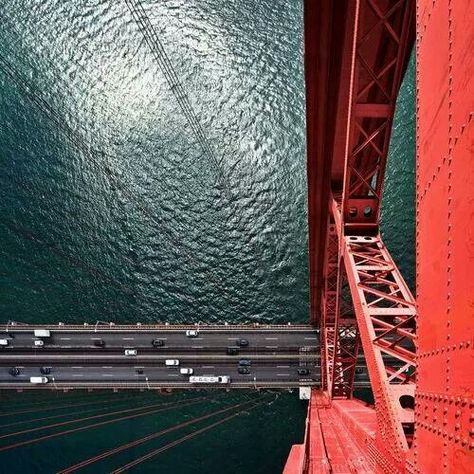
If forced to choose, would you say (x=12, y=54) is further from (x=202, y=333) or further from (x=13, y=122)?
(x=202, y=333)

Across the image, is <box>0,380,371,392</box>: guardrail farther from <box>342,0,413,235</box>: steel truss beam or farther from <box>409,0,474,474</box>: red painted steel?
<box>409,0,474,474</box>: red painted steel

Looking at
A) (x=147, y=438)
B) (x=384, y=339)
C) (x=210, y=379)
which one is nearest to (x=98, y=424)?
(x=147, y=438)

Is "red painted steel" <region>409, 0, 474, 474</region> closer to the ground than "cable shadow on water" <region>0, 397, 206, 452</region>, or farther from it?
farther from it

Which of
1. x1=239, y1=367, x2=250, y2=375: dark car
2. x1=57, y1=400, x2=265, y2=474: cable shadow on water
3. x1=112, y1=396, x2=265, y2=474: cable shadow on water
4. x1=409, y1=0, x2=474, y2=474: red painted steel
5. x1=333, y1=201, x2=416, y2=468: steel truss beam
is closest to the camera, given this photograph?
x1=409, y1=0, x2=474, y2=474: red painted steel

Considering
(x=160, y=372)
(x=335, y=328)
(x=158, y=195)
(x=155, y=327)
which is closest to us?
(x=335, y=328)

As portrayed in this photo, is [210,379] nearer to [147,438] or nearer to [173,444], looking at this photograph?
[173,444]

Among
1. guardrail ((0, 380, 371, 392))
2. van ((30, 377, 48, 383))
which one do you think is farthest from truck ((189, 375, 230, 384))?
van ((30, 377, 48, 383))

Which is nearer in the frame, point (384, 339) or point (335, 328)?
point (384, 339)

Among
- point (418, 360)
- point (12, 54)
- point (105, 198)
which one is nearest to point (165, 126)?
point (105, 198)
